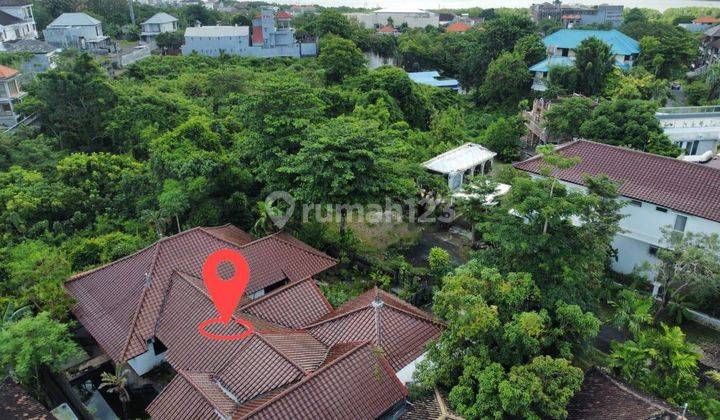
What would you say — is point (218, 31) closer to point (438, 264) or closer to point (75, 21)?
point (75, 21)

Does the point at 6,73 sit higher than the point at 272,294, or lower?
higher

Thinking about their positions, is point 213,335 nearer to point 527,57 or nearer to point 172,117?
point 172,117

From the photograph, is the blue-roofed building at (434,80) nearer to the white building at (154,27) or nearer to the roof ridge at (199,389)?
the white building at (154,27)

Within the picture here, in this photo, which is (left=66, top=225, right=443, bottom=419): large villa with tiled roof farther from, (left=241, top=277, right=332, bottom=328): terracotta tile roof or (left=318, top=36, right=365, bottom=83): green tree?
(left=318, top=36, right=365, bottom=83): green tree

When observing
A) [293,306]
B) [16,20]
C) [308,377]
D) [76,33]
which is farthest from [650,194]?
[16,20]

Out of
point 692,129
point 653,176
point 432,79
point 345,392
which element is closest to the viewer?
point 345,392
